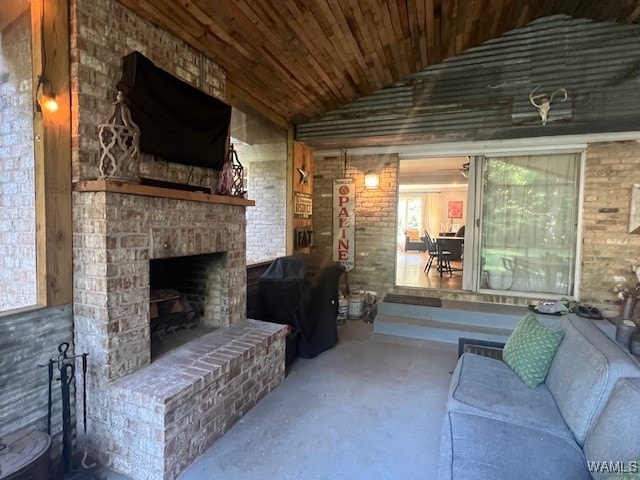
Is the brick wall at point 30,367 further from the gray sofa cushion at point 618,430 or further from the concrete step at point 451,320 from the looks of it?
the concrete step at point 451,320

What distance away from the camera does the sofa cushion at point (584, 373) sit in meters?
1.67

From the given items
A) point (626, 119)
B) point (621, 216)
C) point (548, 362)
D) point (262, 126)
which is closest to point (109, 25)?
point (262, 126)

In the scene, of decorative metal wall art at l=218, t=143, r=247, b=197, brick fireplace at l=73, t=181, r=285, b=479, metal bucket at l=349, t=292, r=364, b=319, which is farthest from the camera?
metal bucket at l=349, t=292, r=364, b=319

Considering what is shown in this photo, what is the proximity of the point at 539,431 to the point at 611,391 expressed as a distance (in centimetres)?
41

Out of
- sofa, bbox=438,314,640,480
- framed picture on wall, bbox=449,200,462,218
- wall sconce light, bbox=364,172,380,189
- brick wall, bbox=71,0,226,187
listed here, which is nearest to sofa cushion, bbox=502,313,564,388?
sofa, bbox=438,314,640,480

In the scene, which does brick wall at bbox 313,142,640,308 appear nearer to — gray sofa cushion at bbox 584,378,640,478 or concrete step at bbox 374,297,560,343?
concrete step at bbox 374,297,560,343

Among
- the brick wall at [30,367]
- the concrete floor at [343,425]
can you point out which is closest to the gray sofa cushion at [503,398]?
the concrete floor at [343,425]

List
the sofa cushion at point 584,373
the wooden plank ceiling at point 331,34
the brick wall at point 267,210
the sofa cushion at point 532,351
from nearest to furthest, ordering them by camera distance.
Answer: the sofa cushion at point 584,373 → the sofa cushion at point 532,351 → the wooden plank ceiling at point 331,34 → the brick wall at point 267,210

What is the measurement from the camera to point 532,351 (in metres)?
2.38

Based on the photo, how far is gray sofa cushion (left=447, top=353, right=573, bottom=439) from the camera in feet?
6.11

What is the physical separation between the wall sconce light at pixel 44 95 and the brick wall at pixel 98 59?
4.6 inches

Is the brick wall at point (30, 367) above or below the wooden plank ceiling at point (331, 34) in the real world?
below

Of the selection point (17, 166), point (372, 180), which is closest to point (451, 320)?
point (372, 180)

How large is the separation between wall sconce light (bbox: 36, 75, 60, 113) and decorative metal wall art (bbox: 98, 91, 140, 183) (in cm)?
28
